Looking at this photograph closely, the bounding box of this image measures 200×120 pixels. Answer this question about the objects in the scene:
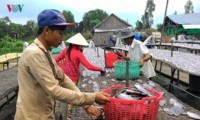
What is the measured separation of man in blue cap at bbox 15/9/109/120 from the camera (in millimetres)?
1835

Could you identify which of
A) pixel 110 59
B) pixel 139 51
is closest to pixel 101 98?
pixel 139 51

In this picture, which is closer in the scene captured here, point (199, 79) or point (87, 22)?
point (199, 79)

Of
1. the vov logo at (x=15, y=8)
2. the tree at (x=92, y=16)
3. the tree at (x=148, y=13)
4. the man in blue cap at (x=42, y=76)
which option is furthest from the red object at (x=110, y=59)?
the tree at (x=148, y=13)

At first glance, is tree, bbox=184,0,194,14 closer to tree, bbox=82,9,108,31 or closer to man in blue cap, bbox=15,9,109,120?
tree, bbox=82,9,108,31

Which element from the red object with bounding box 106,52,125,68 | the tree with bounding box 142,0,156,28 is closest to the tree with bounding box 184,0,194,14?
the tree with bounding box 142,0,156,28

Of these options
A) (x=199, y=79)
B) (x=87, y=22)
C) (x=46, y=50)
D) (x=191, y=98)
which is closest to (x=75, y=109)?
(x=46, y=50)

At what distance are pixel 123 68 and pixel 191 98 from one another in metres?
2.15

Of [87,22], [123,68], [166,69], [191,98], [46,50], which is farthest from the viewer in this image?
[87,22]

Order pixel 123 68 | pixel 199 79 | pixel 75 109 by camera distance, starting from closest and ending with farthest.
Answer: pixel 75 109 < pixel 123 68 < pixel 199 79

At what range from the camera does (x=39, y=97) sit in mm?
1957

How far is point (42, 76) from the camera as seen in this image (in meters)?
1.83

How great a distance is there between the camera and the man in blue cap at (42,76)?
1835 millimetres

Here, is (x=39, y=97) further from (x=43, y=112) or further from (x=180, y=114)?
(x=180, y=114)

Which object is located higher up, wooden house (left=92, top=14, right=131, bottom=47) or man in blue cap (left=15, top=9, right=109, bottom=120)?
wooden house (left=92, top=14, right=131, bottom=47)
